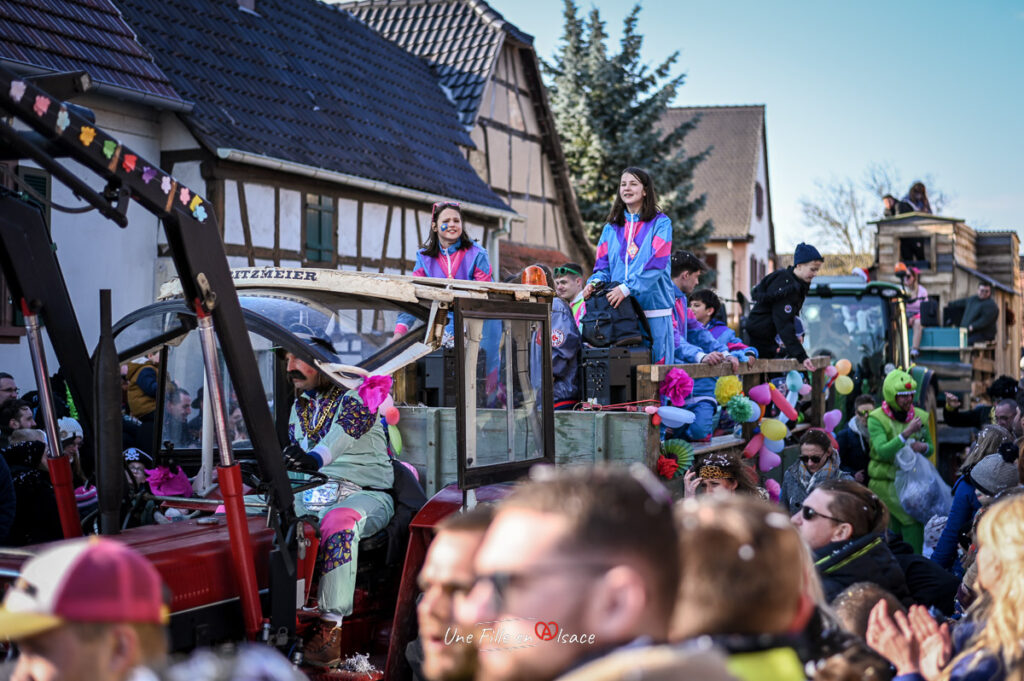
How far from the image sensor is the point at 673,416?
6016mm

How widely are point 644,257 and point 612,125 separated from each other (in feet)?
64.9

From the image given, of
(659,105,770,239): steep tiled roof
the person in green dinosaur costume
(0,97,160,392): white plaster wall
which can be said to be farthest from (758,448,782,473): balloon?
(659,105,770,239): steep tiled roof

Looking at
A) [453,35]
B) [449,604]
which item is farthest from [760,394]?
[453,35]

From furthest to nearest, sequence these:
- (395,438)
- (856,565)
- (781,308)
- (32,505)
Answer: (781,308) → (395,438) → (32,505) → (856,565)

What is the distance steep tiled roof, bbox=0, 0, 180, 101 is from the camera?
1130cm

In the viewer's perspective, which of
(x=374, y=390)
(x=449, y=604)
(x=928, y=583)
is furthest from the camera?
(x=374, y=390)

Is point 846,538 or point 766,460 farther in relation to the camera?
point 766,460

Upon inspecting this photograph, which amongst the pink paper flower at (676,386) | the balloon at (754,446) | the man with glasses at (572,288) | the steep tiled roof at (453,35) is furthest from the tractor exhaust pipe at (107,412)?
the steep tiled roof at (453,35)

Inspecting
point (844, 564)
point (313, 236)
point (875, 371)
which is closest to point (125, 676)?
point (844, 564)

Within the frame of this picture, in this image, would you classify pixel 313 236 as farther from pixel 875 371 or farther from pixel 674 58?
Result: pixel 674 58

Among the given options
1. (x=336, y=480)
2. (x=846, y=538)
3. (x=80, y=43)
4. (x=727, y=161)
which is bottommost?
(x=846, y=538)

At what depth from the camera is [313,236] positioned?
15.9 metres

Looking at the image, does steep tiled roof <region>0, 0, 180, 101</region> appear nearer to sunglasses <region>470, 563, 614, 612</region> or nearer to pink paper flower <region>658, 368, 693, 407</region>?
pink paper flower <region>658, 368, 693, 407</region>

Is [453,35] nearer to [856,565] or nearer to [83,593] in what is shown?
[856,565]
